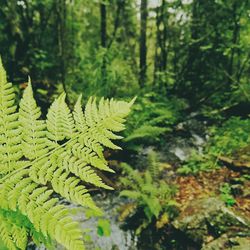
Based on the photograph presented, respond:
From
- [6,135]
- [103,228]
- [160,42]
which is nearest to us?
[6,135]

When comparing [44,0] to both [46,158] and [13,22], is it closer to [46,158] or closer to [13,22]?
[13,22]

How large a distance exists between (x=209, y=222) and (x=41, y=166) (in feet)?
13.1

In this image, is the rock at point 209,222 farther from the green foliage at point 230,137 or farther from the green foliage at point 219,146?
the green foliage at point 230,137

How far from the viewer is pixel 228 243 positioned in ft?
14.7

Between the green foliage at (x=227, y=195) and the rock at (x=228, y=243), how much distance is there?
2.68 ft

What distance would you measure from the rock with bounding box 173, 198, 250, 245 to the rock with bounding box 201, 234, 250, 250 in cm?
14

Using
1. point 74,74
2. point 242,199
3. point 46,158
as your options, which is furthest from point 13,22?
point 46,158

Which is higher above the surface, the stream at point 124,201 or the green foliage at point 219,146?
the green foliage at point 219,146

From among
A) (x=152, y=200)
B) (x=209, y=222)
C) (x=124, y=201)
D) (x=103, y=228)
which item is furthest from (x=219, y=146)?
(x=103, y=228)

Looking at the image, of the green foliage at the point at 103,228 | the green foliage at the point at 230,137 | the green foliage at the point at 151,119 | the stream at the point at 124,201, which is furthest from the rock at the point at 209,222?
the green foliage at the point at 151,119

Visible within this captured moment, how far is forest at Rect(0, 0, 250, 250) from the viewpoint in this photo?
1.51 meters

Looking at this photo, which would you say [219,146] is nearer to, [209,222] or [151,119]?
[151,119]

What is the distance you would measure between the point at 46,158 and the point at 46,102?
7164mm

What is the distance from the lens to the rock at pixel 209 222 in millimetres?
4789
